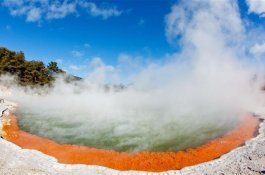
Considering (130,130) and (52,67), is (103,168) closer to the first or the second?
(130,130)

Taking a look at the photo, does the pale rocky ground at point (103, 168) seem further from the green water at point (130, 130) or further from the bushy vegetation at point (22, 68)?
the bushy vegetation at point (22, 68)

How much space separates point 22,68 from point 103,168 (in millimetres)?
56570

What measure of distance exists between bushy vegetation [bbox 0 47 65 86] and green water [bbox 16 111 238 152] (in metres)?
29.7

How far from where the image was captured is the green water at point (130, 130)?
26.6m

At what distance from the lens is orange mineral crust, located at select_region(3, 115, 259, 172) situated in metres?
21.1

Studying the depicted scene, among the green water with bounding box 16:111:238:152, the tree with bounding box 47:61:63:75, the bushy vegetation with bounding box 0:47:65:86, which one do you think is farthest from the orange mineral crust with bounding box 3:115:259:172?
the tree with bounding box 47:61:63:75

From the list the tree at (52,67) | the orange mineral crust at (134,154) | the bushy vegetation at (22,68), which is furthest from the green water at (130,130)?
the tree at (52,67)

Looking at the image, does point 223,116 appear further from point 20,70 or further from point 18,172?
point 20,70

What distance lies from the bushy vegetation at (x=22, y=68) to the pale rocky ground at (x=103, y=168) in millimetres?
49959

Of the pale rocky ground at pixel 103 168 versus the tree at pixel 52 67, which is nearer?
the pale rocky ground at pixel 103 168

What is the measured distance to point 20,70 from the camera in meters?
69.4

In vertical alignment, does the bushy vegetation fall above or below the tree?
below

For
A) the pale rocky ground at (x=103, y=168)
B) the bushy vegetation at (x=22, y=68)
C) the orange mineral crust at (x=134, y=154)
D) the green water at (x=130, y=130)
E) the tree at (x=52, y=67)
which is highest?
the tree at (x=52, y=67)

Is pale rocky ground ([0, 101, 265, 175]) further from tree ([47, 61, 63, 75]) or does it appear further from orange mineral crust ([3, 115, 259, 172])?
tree ([47, 61, 63, 75])
